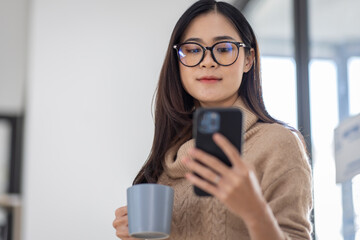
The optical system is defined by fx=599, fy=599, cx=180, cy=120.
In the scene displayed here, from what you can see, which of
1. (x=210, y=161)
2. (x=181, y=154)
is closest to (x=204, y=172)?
(x=210, y=161)

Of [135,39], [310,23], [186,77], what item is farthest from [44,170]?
[186,77]

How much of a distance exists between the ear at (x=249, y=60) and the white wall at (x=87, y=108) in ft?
Answer: 5.92

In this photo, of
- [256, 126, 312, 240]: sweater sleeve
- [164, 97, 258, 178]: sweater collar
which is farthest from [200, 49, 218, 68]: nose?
[256, 126, 312, 240]: sweater sleeve

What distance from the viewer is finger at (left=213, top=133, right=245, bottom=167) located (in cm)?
86

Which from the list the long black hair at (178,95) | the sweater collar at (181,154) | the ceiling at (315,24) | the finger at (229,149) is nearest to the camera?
the finger at (229,149)

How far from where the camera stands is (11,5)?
4.11 metres

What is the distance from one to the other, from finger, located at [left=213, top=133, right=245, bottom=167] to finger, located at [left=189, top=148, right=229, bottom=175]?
0.05 ft

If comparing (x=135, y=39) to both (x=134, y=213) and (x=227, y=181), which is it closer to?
(x=134, y=213)

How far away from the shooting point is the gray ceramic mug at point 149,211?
1.14 metres

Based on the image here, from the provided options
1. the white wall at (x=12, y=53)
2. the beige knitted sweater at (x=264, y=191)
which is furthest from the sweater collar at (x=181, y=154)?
the white wall at (x=12, y=53)

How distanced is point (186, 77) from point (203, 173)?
1.84 ft

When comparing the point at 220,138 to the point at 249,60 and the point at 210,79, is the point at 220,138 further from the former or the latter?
the point at 249,60

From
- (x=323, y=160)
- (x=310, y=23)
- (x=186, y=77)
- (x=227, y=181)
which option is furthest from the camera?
(x=310, y=23)

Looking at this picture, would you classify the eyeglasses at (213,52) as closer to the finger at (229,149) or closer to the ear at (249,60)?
the ear at (249,60)
